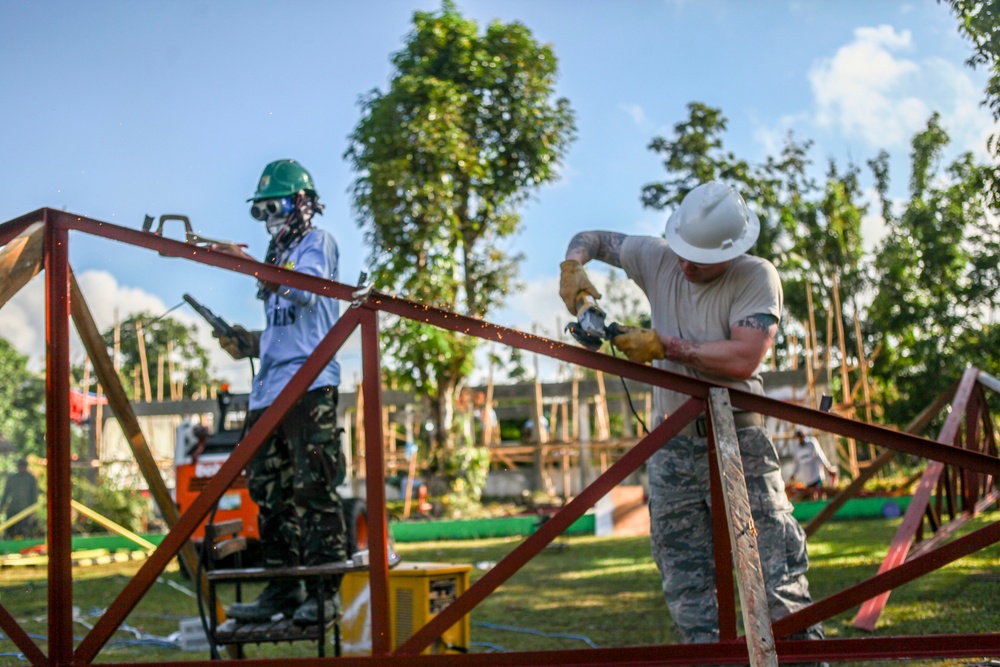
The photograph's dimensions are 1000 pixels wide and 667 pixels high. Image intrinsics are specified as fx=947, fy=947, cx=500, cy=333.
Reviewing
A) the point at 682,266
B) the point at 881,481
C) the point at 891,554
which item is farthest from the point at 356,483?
the point at 682,266

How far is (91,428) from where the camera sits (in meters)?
17.3

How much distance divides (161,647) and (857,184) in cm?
2784

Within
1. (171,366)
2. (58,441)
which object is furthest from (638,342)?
(171,366)

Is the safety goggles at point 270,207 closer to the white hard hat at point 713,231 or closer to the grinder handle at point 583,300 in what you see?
the grinder handle at point 583,300

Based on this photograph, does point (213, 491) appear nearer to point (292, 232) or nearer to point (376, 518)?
point (376, 518)

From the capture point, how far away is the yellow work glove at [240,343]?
157 inches

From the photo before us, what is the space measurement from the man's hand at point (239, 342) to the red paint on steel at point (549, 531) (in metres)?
1.73

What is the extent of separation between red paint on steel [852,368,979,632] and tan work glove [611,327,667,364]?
1715mm

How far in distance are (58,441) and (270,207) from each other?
153cm

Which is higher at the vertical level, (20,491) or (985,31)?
(985,31)

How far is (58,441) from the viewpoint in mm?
2850

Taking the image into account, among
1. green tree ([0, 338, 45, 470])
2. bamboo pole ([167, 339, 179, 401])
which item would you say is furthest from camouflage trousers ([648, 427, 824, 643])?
green tree ([0, 338, 45, 470])

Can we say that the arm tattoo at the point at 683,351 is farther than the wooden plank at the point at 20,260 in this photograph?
Yes

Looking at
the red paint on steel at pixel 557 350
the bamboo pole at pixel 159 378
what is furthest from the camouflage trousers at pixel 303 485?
the bamboo pole at pixel 159 378
